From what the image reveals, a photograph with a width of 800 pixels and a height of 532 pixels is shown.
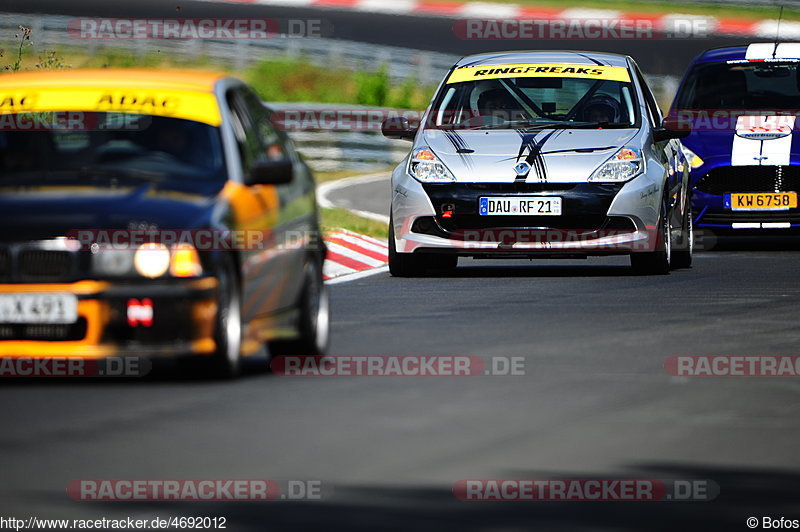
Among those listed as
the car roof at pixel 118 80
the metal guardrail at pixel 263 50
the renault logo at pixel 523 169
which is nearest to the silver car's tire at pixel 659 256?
the renault logo at pixel 523 169

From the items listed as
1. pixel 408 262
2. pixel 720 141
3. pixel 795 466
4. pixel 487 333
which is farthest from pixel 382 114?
pixel 795 466

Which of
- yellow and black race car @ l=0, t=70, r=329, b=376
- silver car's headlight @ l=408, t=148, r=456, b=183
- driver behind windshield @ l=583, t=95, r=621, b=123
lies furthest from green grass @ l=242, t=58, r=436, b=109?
yellow and black race car @ l=0, t=70, r=329, b=376

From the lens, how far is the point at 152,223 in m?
8.71

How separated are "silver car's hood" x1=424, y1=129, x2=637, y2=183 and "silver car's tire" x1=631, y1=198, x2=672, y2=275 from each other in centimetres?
74

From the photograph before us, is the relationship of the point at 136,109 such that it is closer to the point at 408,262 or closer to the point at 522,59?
the point at 408,262

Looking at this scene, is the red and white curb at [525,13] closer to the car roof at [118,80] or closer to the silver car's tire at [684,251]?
the silver car's tire at [684,251]

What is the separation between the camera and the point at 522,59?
16.4 m

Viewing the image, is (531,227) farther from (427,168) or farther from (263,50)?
(263,50)

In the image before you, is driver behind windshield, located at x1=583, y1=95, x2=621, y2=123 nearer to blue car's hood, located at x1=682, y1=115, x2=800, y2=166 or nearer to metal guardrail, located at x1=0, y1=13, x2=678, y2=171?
blue car's hood, located at x1=682, y1=115, x2=800, y2=166

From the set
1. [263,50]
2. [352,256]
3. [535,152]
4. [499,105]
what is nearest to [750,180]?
[499,105]

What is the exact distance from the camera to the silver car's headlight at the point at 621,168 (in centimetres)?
1491

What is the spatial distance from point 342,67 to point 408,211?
20706mm

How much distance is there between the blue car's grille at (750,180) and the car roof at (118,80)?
8.87 m

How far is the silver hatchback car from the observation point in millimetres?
14820
